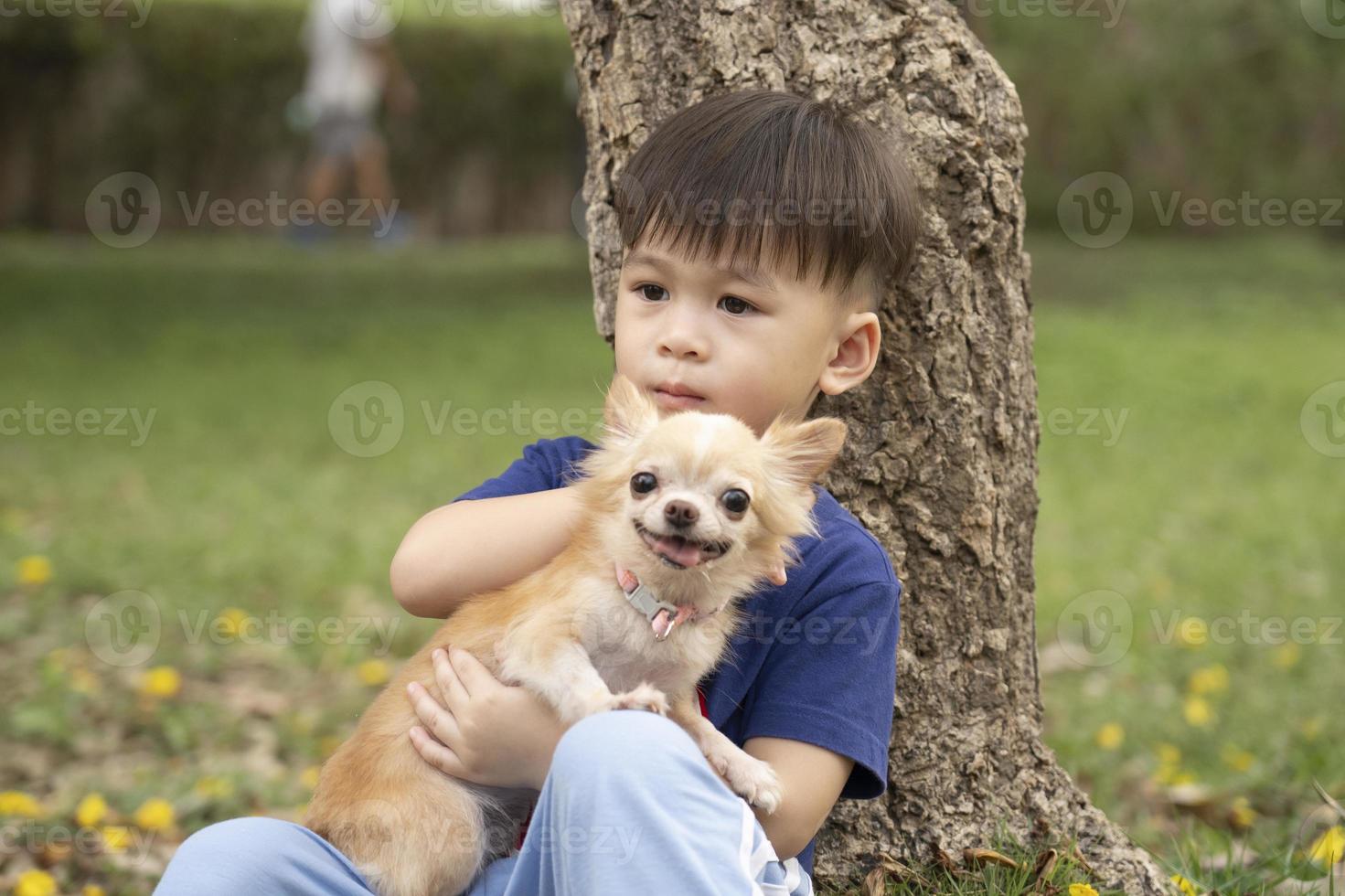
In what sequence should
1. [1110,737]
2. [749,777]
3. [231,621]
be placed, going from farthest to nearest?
[231,621], [1110,737], [749,777]

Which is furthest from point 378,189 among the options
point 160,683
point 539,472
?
point 539,472

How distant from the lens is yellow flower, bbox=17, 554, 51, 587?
551cm

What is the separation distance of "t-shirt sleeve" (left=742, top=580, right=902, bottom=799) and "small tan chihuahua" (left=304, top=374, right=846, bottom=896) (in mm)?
118

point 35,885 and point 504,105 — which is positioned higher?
point 504,105

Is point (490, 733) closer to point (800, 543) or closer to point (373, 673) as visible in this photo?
point (800, 543)

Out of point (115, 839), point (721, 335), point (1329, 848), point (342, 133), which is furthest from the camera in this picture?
point (342, 133)

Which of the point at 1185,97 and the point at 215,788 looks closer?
the point at 215,788

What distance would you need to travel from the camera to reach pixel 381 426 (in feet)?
29.5

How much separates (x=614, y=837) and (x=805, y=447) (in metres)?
0.77

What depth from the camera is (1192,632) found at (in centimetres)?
538

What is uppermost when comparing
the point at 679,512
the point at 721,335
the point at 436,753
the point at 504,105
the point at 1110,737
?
the point at 504,105

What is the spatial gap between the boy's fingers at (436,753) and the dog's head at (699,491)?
477mm

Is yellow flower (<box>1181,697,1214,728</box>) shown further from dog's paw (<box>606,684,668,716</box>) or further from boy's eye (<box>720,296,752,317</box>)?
dog's paw (<box>606,684,668,716</box>)

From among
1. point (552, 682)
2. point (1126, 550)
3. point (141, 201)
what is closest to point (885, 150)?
point (552, 682)
